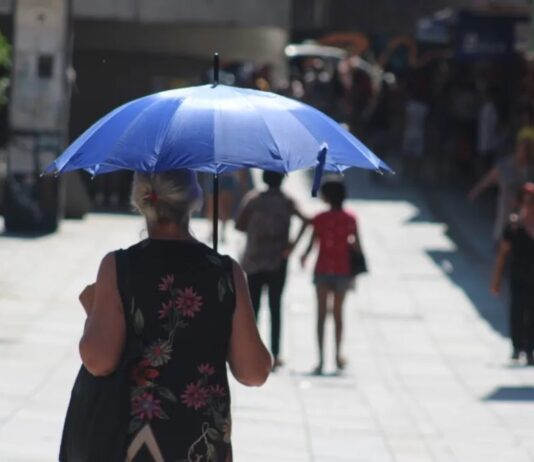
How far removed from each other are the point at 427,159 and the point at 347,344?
1627 centimetres

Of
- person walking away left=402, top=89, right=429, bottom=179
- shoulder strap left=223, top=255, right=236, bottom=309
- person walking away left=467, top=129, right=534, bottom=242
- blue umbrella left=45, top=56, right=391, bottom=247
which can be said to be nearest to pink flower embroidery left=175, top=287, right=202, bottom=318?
shoulder strap left=223, top=255, right=236, bottom=309

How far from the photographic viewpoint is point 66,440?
5.05 m

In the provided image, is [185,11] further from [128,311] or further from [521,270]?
[128,311]

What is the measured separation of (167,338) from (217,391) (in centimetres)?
22

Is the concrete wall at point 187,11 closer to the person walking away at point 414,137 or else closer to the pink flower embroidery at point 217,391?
the person walking away at point 414,137

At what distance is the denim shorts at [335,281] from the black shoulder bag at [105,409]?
859 centimetres

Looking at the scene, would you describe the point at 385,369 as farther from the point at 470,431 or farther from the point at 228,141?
the point at 228,141

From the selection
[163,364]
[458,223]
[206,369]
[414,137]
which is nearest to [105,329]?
[163,364]

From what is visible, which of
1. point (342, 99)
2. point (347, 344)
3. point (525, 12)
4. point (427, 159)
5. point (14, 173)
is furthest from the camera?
point (342, 99)

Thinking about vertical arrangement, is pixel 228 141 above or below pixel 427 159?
above

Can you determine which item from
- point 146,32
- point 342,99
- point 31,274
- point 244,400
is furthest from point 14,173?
point 342,99

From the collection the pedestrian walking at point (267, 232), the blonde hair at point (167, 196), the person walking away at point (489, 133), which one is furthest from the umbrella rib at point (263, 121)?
the person walking away at point (489, 133)

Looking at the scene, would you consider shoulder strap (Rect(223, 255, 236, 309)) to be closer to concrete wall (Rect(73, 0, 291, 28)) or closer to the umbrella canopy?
the umbrella canopy

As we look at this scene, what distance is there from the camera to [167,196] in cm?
508
